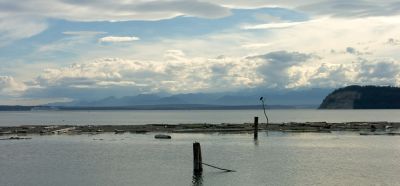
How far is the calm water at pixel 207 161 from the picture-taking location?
4912 centimetres

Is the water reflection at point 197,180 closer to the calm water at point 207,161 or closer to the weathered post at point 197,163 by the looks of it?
the calm water at point 207,161

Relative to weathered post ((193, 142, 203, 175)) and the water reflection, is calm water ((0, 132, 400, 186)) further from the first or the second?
weathered post ((193, 142, 203, 175))

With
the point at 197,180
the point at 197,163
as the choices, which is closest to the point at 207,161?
the point at 197,163

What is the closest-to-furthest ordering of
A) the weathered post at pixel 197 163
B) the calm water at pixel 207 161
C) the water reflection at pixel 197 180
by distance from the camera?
the water reflection at pixel 197 180 < the calm water at pixel 207 161 < the weathered post at pixel 197 163

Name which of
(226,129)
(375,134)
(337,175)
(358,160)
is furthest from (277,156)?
(226,129)

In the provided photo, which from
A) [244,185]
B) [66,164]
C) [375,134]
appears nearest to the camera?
[244,185]

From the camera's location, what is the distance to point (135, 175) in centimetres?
5228

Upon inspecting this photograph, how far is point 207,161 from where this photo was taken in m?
62.2

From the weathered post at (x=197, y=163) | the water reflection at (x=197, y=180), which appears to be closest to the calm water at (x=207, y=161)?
the water reflection at (x=197, y=180)

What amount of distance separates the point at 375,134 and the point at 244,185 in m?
61.9

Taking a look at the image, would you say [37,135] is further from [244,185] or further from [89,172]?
[244,185]

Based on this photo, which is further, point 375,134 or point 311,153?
point 375,134

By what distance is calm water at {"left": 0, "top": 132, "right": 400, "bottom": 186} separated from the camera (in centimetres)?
4912

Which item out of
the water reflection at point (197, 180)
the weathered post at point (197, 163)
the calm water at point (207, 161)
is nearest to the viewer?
the water reflection at point (197, 180)
